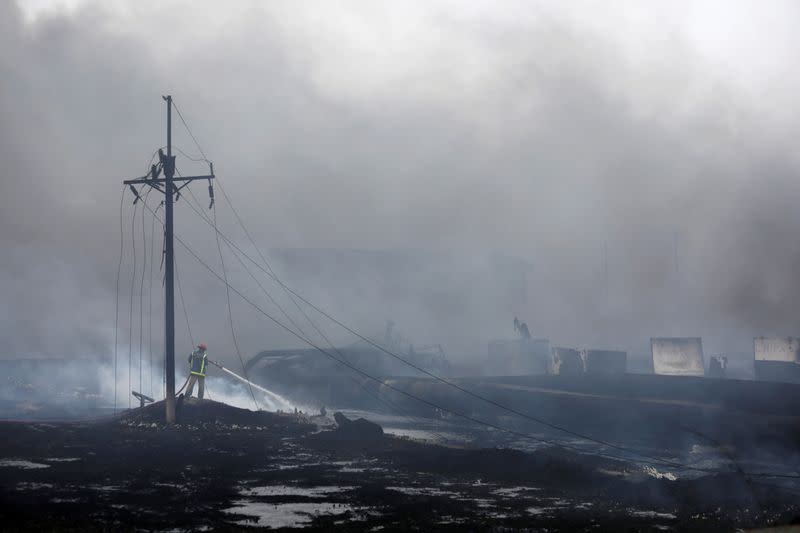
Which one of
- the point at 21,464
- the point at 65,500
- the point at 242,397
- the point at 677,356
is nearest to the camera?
the point at 65,500

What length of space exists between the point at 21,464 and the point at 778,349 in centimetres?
2919

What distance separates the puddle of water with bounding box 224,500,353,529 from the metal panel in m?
25.3

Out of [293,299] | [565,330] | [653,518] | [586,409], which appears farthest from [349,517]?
[565,330]

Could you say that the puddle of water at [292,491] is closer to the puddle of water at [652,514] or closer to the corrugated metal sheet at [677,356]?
the puddle of water at [652,514]

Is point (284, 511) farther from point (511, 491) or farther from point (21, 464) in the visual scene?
point (21, 464)

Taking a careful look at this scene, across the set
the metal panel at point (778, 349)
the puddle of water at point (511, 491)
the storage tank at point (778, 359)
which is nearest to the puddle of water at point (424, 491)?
the puddle of water at point (511, 491)

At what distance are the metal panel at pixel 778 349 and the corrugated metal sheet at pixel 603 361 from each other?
5.59 m

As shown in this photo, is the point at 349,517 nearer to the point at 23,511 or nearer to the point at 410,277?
the point at 23,511

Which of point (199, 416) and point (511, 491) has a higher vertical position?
point (199, 416)

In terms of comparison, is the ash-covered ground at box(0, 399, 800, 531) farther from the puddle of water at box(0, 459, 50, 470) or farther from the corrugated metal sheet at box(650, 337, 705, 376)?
the corrugated metal sheet at box(650, 337, 705, 376)

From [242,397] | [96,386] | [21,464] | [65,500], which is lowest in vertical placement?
[65,500]

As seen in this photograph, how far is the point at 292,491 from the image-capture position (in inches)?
625

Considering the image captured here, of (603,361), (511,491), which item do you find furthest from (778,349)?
(511,491)

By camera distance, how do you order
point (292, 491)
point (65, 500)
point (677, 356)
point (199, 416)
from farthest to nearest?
point (677, 356), point (199, 416), point (292, 491), point (65, 500)
